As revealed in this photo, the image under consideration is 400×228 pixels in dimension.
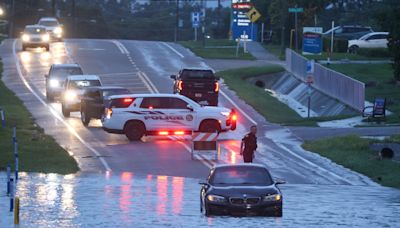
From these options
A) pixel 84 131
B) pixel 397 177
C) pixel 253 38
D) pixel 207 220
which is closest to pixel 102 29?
pixel 253 38

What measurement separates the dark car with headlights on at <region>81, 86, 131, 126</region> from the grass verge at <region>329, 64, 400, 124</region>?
40.1 ft

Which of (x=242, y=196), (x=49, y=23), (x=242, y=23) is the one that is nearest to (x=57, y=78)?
(x=242, y=196)

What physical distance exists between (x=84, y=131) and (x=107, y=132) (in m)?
2.09

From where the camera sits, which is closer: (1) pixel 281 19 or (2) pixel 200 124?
(2) pixel 200 124

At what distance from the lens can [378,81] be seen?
2356 inches

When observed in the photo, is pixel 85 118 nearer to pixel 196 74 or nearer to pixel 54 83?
pixel 196 74

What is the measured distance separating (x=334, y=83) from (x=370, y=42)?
23.6 metres

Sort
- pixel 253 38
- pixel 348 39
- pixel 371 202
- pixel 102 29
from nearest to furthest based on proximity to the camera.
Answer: pixel 371 202 < pixel 348 39 < pixel 253 38 < pixel 102 29

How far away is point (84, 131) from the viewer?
43.9m

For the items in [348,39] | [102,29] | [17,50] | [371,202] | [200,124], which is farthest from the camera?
[102,29]

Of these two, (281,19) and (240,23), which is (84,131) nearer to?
(281,19)

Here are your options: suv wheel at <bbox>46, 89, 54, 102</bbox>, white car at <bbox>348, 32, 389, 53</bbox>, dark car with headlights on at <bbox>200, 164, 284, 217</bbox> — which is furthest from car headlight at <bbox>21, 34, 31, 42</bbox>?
dark car with headlights on at <bbox>200, 164, 284, 217</bbox>

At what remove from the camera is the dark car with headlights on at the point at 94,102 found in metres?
45.1

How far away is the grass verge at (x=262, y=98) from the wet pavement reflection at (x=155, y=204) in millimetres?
17481
